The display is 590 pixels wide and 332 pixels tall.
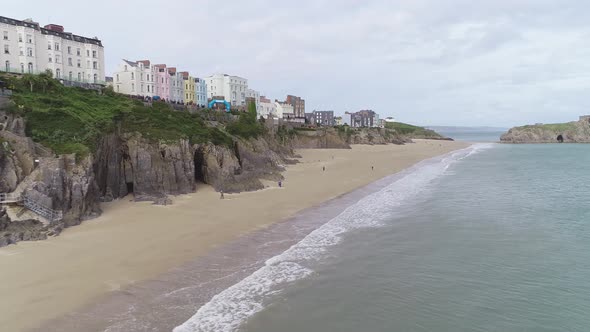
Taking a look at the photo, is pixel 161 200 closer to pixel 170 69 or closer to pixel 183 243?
pixel 183 243

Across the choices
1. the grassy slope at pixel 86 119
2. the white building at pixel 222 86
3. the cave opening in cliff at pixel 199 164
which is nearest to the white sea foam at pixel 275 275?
the cave opening in cliff at pixel 199 164

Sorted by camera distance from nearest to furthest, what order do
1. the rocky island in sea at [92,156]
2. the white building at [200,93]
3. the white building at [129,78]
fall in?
the rocky island in sea at [92,156] < the white building at [129,78] < the white building at [200,93]

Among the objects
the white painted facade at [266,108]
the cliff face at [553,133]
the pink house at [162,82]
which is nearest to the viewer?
the pink house at [162,82]

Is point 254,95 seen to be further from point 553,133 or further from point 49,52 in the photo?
point 553,133

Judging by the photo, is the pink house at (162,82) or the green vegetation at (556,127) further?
the green vegetation at (556,127)

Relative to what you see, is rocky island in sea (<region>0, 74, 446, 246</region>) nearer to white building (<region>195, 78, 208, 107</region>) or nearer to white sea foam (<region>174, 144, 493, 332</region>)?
white sea foam (<region>174, 144, 493, 332</region>)

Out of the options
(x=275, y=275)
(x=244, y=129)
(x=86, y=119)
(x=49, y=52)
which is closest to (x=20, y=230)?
(x=86, y=119)

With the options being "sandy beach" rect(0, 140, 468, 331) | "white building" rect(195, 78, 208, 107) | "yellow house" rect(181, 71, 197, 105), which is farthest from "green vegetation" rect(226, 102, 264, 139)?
"white building" rect(195, 78, 208, 107)

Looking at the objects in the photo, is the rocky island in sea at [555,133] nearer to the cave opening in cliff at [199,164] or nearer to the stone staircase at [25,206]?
the cave opening in cliff at [199,164]
